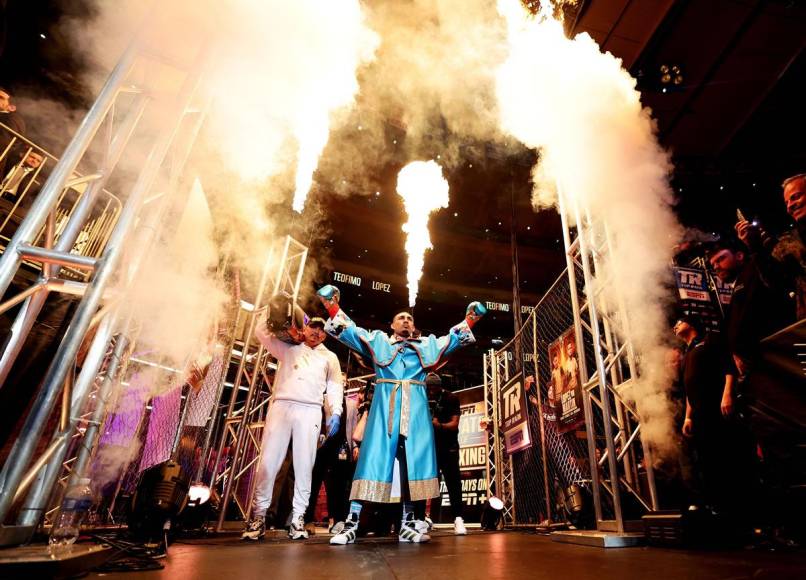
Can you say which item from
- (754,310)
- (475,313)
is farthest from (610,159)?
(475,313)

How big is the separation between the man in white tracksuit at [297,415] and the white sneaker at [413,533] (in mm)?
1069

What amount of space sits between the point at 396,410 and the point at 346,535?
3.54 feet

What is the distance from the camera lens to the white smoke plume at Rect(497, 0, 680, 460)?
13.0ft

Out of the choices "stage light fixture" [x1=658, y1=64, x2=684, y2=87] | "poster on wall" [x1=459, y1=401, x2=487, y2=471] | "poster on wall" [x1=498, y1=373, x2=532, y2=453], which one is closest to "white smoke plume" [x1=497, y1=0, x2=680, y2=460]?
"poster on wall" [x1=498, y1=373, x2=532, y2=453]

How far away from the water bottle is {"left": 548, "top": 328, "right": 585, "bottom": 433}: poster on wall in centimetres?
465

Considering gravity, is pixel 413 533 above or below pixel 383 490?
below

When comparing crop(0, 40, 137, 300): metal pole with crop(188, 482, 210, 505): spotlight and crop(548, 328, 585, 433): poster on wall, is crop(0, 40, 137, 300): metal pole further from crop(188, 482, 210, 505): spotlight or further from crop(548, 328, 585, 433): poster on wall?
crop(548, 328, 585, 433): poster on wall

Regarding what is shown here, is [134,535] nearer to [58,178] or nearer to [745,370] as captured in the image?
[58,178]

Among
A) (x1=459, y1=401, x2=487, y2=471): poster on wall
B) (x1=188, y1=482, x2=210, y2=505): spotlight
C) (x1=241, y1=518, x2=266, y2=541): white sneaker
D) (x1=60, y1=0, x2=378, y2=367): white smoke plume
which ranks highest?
(x1=60, y1=0, x2=378, y2=367): white smoke plume

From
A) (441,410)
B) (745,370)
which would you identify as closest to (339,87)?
(441,410)

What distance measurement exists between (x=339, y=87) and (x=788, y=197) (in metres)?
5.09

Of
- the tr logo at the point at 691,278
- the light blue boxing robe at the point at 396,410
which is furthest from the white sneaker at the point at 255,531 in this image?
the tr logo at the point at 691,278

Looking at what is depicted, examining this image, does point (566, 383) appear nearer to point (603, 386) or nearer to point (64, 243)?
point (603, 386)

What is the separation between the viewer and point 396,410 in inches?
148
